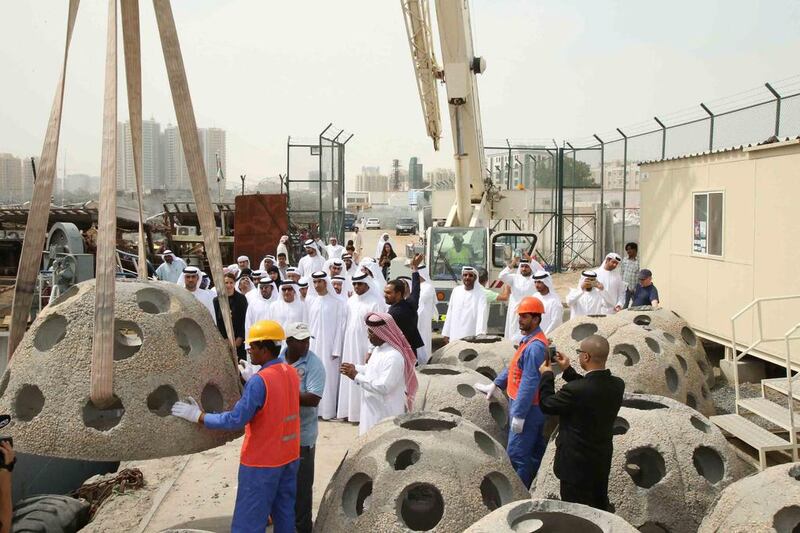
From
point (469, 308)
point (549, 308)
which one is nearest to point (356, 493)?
point (549, 308)

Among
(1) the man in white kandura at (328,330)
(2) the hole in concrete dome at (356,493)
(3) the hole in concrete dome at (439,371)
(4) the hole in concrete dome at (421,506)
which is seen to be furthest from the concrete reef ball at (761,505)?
(1) the man in white kandura at (328,330)

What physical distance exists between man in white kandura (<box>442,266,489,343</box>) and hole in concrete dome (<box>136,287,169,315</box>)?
6228mm

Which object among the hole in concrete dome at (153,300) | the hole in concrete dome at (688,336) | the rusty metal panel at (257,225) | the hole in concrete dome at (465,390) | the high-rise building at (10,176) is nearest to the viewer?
the hole in concrete dome at (153,300)

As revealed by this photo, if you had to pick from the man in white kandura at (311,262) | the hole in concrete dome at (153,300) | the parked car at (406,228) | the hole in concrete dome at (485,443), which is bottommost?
the hole in concrete dome at (485,443)

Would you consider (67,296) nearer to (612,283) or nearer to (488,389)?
(488,389)

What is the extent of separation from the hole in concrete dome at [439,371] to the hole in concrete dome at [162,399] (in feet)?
10.7

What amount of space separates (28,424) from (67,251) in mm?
8780

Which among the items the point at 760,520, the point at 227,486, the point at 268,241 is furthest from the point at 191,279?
the point at 268,241

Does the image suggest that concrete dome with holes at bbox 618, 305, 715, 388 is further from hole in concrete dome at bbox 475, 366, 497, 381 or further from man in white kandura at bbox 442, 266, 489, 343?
man in white kandura at bbox 442, 266, 489, 343

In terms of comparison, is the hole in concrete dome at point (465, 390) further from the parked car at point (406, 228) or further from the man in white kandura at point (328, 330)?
the parked car at point (406, 228)

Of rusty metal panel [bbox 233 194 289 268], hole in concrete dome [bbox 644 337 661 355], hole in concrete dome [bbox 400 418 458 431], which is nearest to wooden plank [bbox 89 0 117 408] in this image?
hole in concrete dome [bbox 400 418 458 431]

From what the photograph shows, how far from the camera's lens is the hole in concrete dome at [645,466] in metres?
5.57

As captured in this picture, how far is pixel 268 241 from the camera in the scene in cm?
2162

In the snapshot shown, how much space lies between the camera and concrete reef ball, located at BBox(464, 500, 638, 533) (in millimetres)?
3644
